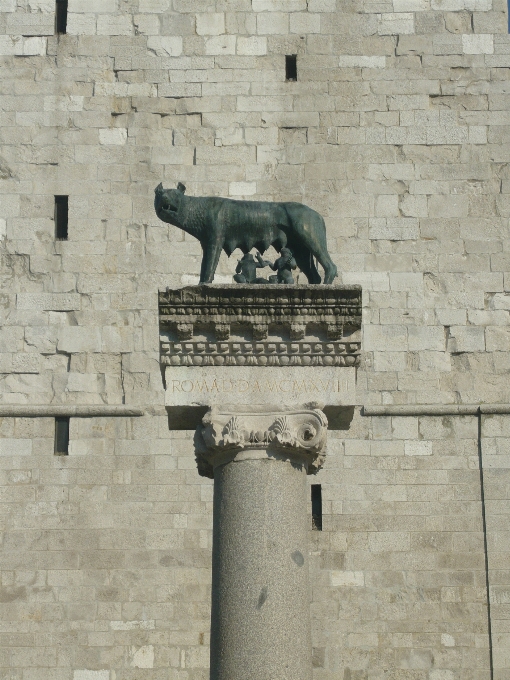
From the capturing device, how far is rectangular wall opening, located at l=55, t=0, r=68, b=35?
1612 centimetres

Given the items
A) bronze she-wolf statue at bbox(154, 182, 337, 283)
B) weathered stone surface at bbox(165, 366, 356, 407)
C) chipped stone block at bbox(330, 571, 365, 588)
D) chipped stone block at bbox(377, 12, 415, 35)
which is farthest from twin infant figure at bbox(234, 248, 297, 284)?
chipped stone block at bbox(377, 12, 415, 35)

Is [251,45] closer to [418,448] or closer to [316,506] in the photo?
[418,448]

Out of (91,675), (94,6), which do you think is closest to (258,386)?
(91,675)

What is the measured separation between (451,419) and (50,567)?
448cm

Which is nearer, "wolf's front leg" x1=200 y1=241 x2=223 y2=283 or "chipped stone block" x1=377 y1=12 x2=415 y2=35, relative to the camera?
"wolf's front leg" x1=200 y1=241 x2=223 y2=283

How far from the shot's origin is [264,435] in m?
8.54

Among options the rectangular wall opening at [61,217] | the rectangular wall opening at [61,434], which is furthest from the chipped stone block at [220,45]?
the rectangular wall opening at [61,434]

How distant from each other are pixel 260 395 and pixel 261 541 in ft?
3.27

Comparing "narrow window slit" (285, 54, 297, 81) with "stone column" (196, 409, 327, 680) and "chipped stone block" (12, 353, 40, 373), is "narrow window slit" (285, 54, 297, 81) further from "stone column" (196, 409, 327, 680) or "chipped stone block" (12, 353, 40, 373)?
"stone column" (196, 409, 327, 680)

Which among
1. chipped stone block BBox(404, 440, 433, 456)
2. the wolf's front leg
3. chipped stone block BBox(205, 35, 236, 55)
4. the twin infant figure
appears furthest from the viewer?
chipped stone block BBox(205, 35, 236, 55)

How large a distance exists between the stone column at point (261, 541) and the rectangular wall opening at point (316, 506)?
5.64 meters

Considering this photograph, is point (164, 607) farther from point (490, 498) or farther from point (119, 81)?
point (119, 81)

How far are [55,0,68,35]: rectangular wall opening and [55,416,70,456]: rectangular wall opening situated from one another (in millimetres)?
4639

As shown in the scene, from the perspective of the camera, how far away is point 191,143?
15.6 metres
